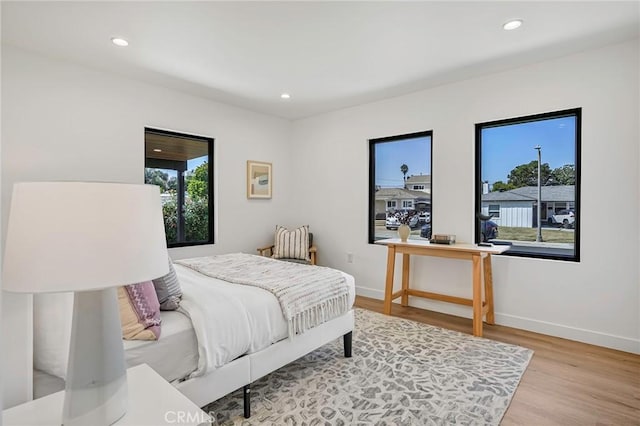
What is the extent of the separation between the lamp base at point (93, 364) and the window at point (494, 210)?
3559 mm

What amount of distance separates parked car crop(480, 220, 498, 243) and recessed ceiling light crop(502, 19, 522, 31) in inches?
73.7

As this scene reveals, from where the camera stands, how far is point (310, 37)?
8.47ft

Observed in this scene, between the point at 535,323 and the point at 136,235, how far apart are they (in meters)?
3.55

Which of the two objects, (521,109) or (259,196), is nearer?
(521,109)

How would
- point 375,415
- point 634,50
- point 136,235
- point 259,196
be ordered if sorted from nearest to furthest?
point 136,235 < point 375,415 < point 634,50 < point 259,196

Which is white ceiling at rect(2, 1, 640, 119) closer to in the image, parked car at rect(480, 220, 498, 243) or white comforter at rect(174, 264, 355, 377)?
parked car at rect(480, 220, 498, 243)

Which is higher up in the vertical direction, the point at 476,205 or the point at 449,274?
the point at 476,205

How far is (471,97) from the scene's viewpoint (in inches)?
137

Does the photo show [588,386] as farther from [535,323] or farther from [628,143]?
[628,143]

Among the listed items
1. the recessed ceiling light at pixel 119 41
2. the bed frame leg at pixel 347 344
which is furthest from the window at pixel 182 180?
the bed frame leg at pixel 347 344

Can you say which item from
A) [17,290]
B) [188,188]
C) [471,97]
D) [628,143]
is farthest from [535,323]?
[188,188]

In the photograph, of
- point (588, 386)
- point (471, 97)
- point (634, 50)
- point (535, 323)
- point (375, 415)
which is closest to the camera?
point (375, 415)

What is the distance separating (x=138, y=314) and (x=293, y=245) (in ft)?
9.60

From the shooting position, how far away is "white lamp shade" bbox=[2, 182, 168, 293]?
0.83 m
